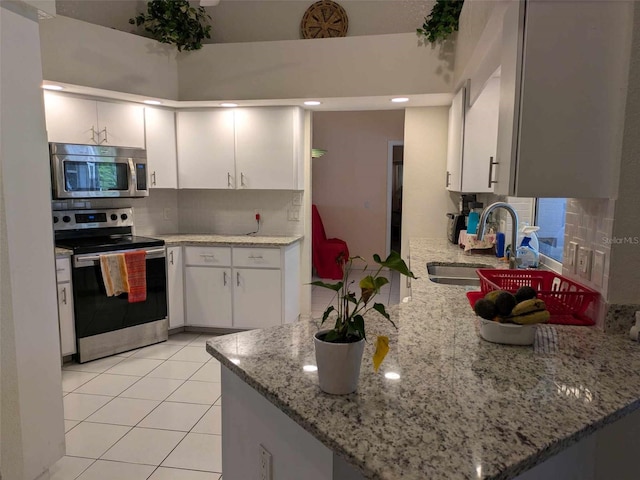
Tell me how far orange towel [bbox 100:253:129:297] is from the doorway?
4.11 metres

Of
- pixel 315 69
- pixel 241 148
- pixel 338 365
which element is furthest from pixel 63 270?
pixel 338 365

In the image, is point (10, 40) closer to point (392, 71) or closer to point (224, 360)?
point (224, 360)

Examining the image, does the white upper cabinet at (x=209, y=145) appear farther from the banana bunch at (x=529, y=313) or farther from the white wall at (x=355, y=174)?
the banana bunch at (x=529, y=313)

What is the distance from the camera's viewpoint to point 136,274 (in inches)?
144

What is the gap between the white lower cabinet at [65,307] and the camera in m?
3.32

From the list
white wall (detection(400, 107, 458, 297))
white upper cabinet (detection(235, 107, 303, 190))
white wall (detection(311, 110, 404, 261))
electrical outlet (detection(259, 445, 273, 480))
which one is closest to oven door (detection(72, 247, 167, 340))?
white upper cabinet (detection(235, 107, 303, 190))

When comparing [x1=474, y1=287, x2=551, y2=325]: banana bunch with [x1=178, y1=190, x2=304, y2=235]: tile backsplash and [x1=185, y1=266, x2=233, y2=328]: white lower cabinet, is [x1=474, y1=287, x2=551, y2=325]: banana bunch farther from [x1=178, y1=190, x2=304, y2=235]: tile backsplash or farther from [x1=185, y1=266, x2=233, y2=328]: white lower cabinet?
[x1=178, y1=190, x2=304, y2=235]: tile backsplash

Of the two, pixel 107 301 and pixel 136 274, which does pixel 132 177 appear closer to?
pixel 136 274

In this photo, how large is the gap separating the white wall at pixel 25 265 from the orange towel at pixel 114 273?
1441 millimetres

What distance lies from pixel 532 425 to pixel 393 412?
294 millimetres

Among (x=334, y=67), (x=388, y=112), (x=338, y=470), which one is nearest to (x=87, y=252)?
(x=334, y=67)

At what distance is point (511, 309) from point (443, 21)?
274 cm

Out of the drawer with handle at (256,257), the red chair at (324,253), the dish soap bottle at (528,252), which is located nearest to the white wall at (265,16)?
the drawer with handle at (256,257)

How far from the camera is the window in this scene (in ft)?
8.63
